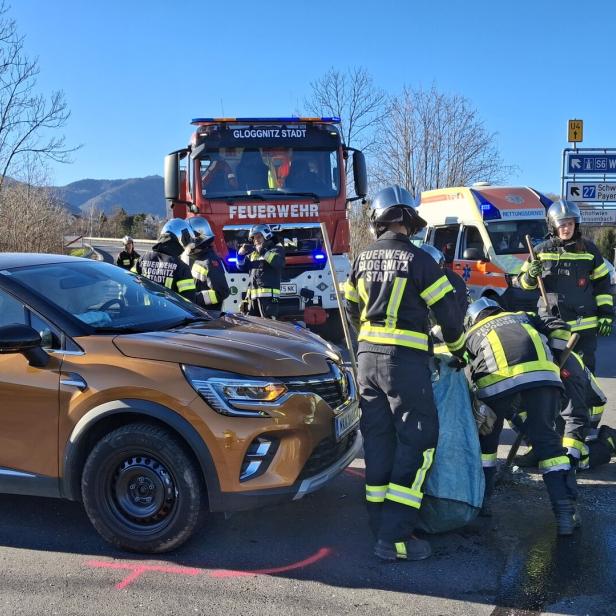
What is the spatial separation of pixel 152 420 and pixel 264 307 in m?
4.88

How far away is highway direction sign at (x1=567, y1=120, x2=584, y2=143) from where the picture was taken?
53.0 feet

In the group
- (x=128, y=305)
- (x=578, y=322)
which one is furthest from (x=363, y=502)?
(x=578, y=322)

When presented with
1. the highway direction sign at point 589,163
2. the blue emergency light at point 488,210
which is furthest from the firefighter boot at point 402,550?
the highway direction sign at point 589,163

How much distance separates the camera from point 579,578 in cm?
318

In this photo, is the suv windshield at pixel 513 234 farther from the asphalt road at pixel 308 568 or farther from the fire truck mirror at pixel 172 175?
the asphalt road at pixel 308 568

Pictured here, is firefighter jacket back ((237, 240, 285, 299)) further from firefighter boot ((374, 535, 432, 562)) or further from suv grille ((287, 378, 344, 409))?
firefighter boot ((374, 535, 432, 562))

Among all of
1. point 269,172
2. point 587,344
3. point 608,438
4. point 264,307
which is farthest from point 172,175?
point 608,438

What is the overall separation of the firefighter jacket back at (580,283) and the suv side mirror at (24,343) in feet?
14.1

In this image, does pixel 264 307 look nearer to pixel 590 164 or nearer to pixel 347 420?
pixel 347 420

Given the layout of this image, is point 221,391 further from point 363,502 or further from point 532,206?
point 532,206

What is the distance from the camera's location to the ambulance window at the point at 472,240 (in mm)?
10381

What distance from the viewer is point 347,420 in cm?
377

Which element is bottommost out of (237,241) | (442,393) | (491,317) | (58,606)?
(58,606)

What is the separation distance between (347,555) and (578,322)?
3.21m
